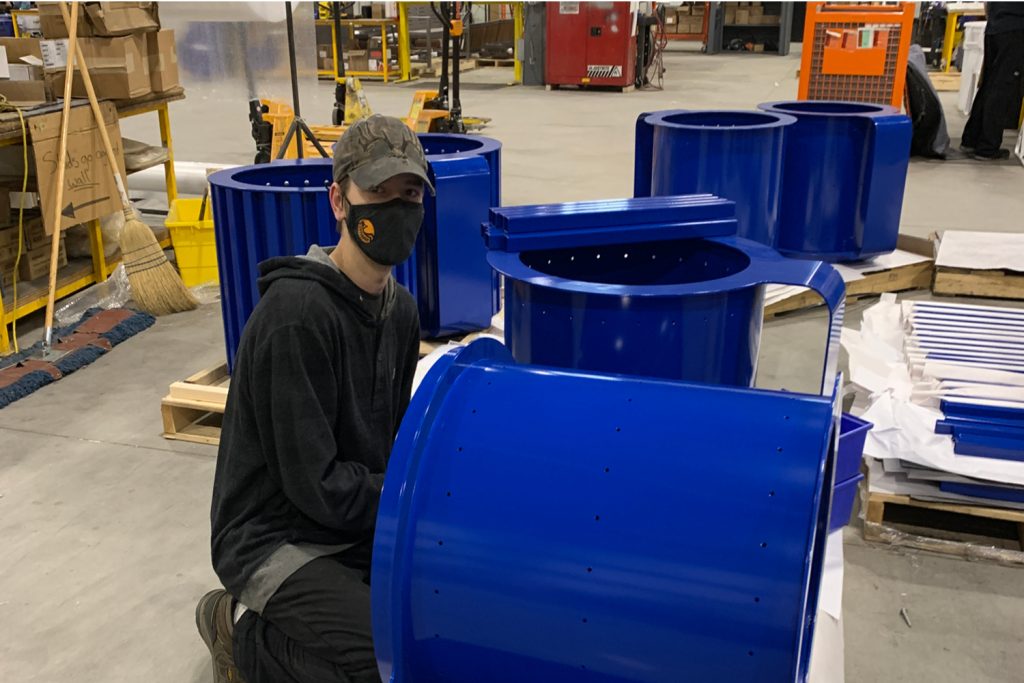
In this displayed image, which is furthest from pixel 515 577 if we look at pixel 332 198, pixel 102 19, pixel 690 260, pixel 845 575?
pixel 102 19

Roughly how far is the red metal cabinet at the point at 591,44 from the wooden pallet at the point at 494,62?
335 cm

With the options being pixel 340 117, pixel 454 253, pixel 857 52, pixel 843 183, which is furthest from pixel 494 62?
pixel 454 253

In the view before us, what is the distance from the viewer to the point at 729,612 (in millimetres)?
1448

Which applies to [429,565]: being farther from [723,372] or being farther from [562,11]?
[562,11]

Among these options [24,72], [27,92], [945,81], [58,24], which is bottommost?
[945,81]

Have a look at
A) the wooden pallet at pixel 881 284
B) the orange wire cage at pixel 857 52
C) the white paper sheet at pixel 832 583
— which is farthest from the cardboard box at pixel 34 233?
the orange wire cage at pixel 857 52

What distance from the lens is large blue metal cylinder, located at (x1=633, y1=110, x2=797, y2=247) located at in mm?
4367

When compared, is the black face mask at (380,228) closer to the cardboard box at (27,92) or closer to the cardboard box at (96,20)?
the cardboard box at (27,92)

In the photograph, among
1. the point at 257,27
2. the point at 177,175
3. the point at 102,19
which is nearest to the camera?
the point at 102,19

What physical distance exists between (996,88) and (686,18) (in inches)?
539

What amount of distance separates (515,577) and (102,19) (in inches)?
188

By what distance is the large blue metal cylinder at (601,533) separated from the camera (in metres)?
1.45

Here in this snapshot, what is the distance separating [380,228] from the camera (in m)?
2.00

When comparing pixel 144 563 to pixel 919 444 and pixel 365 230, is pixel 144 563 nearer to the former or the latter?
pixel 365 230
